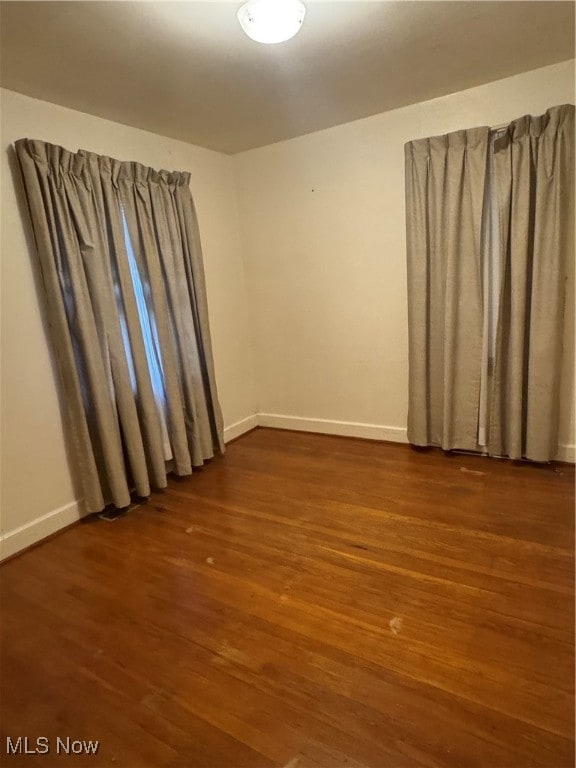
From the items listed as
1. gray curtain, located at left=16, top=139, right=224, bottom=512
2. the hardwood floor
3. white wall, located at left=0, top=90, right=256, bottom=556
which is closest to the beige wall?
white wall, located at left=0, top=90, right=256, bottom=556

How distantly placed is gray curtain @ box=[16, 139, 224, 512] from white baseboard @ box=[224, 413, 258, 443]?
0.53 m

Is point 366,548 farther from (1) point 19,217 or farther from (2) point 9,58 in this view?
(2) point 9,58

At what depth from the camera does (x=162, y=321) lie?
285cm

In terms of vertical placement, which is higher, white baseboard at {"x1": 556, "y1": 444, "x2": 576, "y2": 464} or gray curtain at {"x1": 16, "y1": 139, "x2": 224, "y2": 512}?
gray curtain at {"x1": 16, "y1": 139, "x2": 224, "y2": 512}

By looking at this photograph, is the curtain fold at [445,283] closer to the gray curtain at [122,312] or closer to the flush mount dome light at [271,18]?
the flush mount dome light at [271,18]

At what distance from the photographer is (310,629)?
1676mm

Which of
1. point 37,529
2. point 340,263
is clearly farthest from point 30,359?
point 340,263

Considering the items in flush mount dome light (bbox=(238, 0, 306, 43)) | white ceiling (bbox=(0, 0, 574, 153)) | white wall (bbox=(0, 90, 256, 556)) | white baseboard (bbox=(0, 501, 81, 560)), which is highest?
white ceiling (bbox=(0, 0, 574, 153))

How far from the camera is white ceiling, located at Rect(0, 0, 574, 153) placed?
1.73 m

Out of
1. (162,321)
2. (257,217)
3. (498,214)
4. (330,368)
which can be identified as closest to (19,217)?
(162,321)

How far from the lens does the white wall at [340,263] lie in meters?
2.82

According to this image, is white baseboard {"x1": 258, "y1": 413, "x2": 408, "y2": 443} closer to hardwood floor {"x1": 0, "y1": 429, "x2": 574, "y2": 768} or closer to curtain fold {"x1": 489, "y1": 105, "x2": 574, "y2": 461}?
hardwood floor {"x1": 0, "y1": 429, "x2": 574, "y2": 768}

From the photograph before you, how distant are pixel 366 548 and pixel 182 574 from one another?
890 millimetres

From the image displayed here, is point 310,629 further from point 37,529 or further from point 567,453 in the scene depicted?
point 567,453
